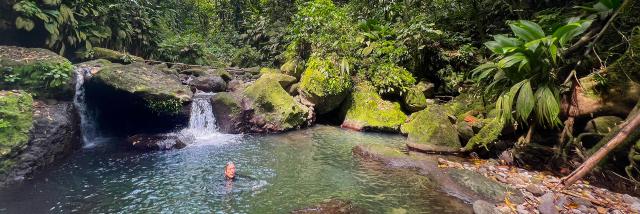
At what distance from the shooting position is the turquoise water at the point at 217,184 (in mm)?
5797

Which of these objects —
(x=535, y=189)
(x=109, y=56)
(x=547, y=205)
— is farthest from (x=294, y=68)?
(x=547, y=205)

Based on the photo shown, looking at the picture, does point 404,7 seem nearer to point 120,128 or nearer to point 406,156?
point 406,156

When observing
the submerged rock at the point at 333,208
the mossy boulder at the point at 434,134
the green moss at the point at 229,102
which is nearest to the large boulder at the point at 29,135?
the green moss at the point at 229,102

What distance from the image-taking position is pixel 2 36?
10516 mm

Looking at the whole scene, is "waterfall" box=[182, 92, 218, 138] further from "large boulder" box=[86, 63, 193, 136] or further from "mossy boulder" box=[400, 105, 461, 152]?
"mossy boulder" box=[400, 105, 461, 152]

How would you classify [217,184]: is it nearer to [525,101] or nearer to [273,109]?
[273,109]

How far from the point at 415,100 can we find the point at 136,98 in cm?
865

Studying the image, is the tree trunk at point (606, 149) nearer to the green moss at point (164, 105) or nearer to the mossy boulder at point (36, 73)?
the green moss at point (164, 105)

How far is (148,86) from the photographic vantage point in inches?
405

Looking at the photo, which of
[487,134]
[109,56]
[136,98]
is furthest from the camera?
[109,56]

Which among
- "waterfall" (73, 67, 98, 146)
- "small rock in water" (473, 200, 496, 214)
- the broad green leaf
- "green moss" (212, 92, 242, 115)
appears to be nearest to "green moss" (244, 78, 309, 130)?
"green moss" (212, 92, 242, 115)

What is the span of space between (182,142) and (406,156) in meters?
5.81

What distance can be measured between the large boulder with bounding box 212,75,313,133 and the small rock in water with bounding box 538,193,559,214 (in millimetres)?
7329

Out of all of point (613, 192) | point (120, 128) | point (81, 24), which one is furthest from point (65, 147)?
point (613, 192)
